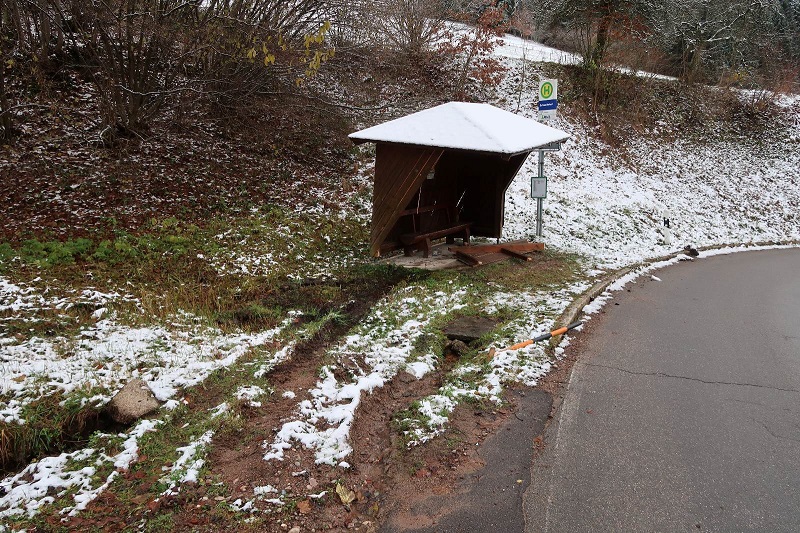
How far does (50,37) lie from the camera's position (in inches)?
557

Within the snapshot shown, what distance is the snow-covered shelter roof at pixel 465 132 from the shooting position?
28.5 ft

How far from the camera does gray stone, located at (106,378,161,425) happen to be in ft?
16.0

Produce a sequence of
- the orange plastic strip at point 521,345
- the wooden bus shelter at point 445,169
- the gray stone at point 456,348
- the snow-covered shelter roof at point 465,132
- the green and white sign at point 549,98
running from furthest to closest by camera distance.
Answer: the green and white sign at point 549,98, the wooden bus shelter at point 445,169, the snow-covered shelter roof at point 465,132, the gray stone at point 456,348, the orange plastic strip at point 521,345

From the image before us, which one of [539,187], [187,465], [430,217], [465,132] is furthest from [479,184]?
[187,465]

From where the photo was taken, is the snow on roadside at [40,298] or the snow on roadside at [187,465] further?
the snow on roadside at [40,298]

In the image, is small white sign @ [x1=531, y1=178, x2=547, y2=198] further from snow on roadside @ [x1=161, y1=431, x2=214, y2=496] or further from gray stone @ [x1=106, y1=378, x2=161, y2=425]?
snow on roadside @ [x1=161, y1=431, x2=214, y2=496]

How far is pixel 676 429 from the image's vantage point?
500cm

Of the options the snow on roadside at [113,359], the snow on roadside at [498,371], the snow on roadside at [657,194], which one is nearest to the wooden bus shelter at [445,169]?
the snow on roadside at [657,194]

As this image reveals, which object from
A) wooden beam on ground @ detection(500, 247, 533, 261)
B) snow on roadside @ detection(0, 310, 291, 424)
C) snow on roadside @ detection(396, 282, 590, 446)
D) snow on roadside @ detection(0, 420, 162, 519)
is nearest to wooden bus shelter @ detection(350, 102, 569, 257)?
wooden beam on ground @ detection(500, 247, 533, 261)

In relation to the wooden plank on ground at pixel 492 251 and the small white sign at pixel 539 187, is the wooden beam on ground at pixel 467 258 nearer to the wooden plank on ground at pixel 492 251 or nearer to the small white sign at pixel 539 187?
the wooden plank on ground at pixel 492 251

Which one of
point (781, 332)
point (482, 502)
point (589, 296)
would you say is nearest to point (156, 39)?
point (589, 296)

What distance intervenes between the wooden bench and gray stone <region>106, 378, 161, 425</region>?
591cm

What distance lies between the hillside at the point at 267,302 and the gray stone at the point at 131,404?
14 cm

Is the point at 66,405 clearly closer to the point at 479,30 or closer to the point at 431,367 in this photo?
the point at 431,367
